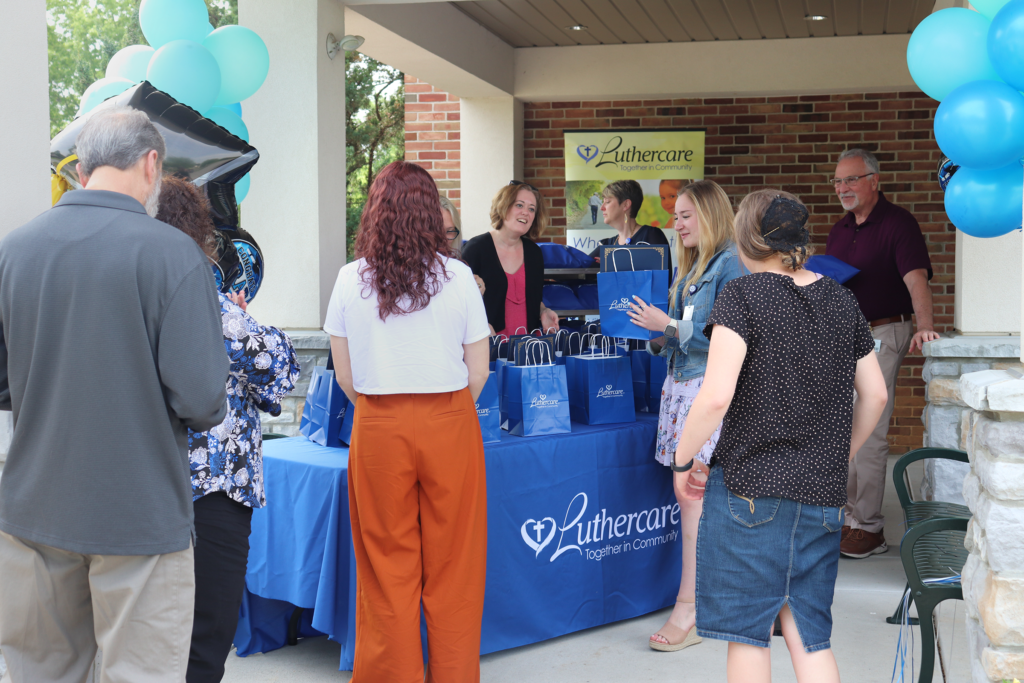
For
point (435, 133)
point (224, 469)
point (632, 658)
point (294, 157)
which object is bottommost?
point (632, 658)

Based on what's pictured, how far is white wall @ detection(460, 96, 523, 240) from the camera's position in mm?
6891

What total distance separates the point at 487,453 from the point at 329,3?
2.63 meters

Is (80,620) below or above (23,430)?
below

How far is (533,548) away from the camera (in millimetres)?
3055

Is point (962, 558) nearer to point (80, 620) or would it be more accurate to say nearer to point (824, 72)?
point (80, 620)

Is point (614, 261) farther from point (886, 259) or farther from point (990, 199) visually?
point (886, 259)

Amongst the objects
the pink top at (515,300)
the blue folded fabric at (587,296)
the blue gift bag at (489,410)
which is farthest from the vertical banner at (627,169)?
the blue gift bag at (489,410)

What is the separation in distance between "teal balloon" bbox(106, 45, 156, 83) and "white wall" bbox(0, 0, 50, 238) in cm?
143

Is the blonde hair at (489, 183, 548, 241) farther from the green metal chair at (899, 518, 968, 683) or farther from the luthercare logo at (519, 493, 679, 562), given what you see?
the green metal chair at (899, 518, 968, 683)

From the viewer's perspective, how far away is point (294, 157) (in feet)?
14.4

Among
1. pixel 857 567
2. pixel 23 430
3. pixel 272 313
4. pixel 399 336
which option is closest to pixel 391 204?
pixel 399 336

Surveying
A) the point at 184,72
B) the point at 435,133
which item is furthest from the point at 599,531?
the point at 435,133

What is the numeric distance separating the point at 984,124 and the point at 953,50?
0.36 m

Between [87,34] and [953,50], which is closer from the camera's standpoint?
[953,50]
